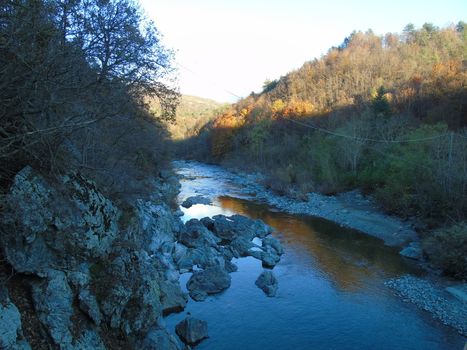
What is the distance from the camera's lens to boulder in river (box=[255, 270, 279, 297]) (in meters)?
11.8

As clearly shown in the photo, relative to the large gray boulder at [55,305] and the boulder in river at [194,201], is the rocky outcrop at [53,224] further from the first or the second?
the boulder in river at [194,201]

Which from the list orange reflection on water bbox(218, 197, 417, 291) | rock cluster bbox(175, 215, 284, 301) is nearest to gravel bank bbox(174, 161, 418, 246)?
orange reflection on water bbox(218, 197, 417, 291)

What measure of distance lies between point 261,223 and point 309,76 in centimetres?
4893

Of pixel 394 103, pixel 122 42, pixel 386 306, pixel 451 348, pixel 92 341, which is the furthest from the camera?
pixel 394 103

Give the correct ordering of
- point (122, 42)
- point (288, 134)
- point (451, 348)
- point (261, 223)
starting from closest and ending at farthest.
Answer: point (122, 42) < point (451, 348) < point (261, 223) < point (288, 134)

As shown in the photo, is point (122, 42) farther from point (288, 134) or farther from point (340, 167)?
point (288, 134)

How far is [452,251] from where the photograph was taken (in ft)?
44.0

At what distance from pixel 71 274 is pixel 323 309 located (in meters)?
7.75

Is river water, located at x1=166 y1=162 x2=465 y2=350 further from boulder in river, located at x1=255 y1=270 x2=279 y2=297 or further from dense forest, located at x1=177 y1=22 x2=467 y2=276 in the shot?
dense forest, located at x1=177 y1=22 x2=467 y2=276

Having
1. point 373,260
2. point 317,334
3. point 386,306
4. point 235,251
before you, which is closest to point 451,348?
point 386,306

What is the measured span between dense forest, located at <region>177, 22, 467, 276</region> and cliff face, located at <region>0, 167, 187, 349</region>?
39.3 feet

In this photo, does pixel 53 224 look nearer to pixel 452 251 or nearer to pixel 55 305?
pixel 55 305

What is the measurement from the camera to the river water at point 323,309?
9297mm

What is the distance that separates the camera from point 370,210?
23766 millimetres
